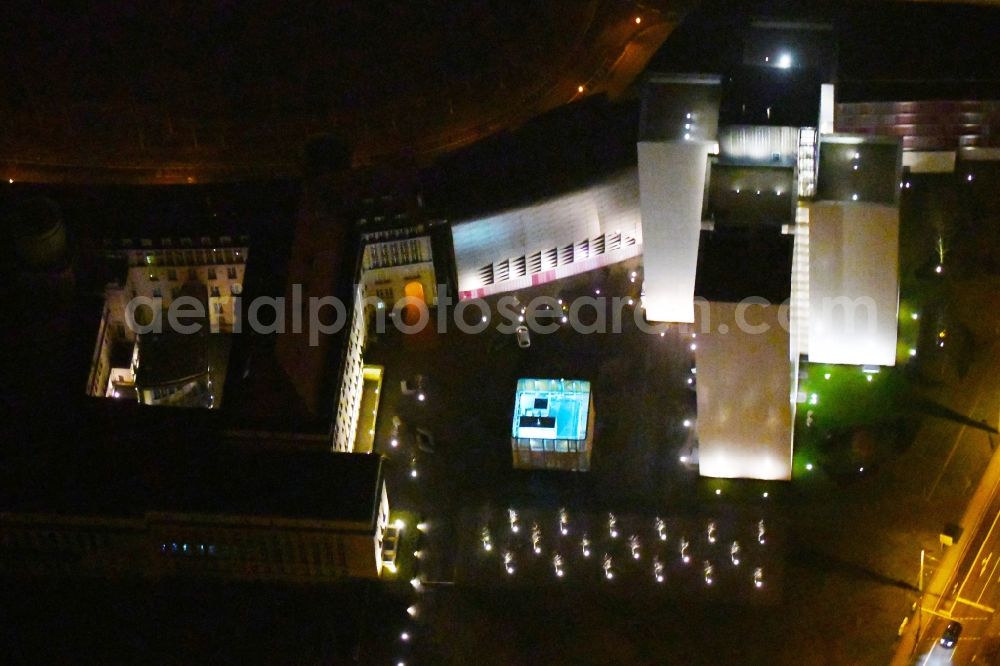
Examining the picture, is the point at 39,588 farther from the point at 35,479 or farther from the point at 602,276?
the point at 602,276

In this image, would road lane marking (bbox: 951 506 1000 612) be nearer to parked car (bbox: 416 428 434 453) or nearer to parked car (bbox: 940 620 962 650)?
parked car (bbox: 940 620 962 650)

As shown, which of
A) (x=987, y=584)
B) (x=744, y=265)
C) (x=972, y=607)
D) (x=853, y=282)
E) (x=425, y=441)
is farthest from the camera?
(x=425, y=441)

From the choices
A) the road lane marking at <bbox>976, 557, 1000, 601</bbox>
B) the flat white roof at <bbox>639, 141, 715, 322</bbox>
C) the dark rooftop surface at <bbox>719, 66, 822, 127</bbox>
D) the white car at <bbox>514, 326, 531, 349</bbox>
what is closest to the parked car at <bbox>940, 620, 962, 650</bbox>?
the road lane marking at <bbox>976, 557, 1000, 601</bbox>

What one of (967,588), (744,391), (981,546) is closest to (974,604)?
(967,588)

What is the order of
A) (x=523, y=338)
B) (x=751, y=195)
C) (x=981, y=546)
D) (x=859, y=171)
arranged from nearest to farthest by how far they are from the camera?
(x=981, y=546) → (x=751, y=195) → (x=859, y=171) → (x=523, y=338)

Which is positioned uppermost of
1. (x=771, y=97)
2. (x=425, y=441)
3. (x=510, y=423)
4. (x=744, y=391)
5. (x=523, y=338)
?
(x=771, y=97)

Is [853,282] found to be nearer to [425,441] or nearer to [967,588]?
[967,588]

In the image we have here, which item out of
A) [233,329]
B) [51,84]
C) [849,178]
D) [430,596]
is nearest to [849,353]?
[849,178]

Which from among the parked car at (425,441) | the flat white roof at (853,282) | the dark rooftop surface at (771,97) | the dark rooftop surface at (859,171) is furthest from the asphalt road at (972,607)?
the parked car at (425,441)
